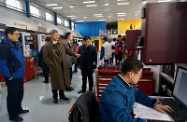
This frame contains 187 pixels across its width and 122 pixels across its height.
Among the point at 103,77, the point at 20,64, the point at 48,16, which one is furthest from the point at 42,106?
the point at 48,16

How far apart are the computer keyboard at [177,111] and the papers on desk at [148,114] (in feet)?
0.24

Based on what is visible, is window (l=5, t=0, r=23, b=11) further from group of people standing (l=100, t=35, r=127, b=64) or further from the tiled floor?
group of people standing (l=100, t=35, r=127, b=64)

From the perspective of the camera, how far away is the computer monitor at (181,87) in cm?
128

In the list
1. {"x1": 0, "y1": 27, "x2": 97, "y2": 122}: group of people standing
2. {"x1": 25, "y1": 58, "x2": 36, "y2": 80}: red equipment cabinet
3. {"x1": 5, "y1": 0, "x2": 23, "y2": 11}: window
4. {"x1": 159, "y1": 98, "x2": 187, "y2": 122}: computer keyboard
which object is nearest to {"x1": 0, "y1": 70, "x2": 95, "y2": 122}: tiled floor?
{"x1": 0, "y1": 27, "x2": 97, "y2": 122}: group of people standing

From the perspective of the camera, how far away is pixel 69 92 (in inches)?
150

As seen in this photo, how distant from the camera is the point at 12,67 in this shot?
2.28 m

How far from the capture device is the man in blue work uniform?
2168mm

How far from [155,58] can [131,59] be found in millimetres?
347

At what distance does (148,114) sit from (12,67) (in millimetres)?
2110

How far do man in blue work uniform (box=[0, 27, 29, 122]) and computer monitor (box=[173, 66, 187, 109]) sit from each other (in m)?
2.28

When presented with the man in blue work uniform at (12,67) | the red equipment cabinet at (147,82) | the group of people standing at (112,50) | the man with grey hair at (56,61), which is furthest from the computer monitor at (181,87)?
the group of people standing at (112,50)

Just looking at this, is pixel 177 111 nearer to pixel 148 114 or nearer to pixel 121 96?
pixel 148 114

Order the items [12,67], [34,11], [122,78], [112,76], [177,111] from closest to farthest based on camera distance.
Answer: [122,78]
[177,111]
[12,67]
[112,76]
[34,11]

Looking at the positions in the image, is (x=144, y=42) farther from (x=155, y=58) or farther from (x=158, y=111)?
(x=158, y=111)
